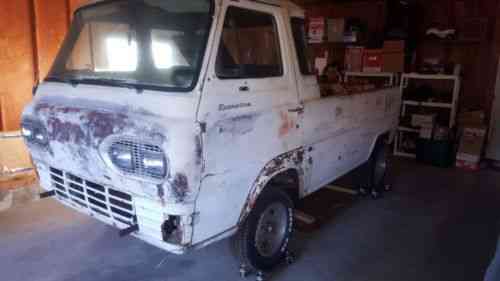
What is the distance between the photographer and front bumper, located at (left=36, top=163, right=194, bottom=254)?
1.88 metres

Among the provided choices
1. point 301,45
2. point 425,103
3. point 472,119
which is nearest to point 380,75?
point 425,103

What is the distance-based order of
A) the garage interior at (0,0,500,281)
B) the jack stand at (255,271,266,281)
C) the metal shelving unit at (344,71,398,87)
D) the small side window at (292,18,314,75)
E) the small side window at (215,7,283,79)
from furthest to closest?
the metal shelving unit at (344,71,398,87) → the garage interior at (0,0,500,281) → the small side window at (292,18,314,75) → the jack stand at (255,271,266,281) → the small side window at (215,7,283,79)

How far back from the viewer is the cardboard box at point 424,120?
5.81 meters

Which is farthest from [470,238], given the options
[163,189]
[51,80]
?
[51,80]

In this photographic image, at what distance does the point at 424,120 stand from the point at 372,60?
1.35 m

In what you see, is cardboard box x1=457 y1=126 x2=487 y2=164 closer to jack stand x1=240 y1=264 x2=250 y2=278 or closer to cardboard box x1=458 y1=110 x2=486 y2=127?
cardboard box x1=458 y1=110 x2=486 y2=127

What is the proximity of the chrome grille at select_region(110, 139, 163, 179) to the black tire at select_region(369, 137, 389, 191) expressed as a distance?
3033 mm

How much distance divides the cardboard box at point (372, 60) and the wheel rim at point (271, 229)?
447 centimetres

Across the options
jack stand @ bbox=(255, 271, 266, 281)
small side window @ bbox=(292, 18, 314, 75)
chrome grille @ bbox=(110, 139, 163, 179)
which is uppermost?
small side window @ bbox=(292, 18, 314, 75)

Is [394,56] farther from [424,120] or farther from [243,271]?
[243,271]

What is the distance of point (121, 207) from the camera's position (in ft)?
6.74

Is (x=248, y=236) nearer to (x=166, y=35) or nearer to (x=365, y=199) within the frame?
(x=166, y=35)

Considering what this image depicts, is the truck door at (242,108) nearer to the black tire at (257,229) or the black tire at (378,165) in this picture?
the black tire at (257,229)

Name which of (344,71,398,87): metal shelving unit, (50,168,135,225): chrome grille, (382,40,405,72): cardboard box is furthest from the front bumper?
(382,40,405,72): cardboard box
